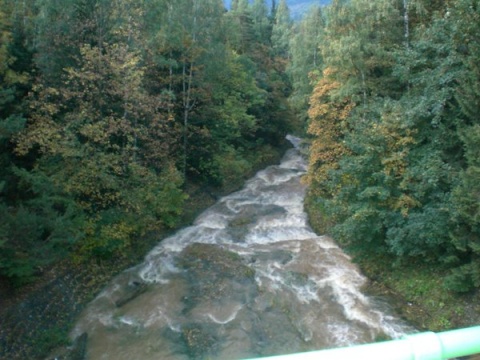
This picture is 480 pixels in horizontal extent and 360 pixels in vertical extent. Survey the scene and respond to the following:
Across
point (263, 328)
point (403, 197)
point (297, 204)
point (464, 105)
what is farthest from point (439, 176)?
point (297, 204)

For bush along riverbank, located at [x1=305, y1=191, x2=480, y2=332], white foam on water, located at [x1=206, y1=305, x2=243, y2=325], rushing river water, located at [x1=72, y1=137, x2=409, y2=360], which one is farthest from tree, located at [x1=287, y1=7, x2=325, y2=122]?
white foam on water, located at [x1=206, y1=305, x2=243, y2=325]

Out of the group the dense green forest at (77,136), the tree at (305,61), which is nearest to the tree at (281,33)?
the tree at (305,61)

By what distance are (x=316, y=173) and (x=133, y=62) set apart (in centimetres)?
1037

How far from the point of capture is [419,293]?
13.8m

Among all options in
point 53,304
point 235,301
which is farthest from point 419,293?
point 53,304

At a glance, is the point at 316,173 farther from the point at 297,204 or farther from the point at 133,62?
the point at 133,62

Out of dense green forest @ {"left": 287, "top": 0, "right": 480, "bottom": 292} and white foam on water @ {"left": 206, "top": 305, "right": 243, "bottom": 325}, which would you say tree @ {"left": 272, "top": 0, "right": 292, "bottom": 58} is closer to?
dense green forest @ {"left": 287, "top": 0, "right": 480, "bottom": 292}

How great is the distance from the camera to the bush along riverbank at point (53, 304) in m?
11.5

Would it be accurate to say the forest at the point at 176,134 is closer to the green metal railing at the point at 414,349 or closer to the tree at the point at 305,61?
the tree at the point at 305,61

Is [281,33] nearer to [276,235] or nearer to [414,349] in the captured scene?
[276,235]

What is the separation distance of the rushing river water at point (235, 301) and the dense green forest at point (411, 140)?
2.09 m

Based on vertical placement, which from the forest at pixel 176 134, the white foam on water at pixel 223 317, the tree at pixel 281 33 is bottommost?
the white foam on water at pixel 223 317

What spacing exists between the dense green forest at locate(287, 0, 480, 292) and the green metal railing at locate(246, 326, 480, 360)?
11510 mm

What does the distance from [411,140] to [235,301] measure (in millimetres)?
8246
